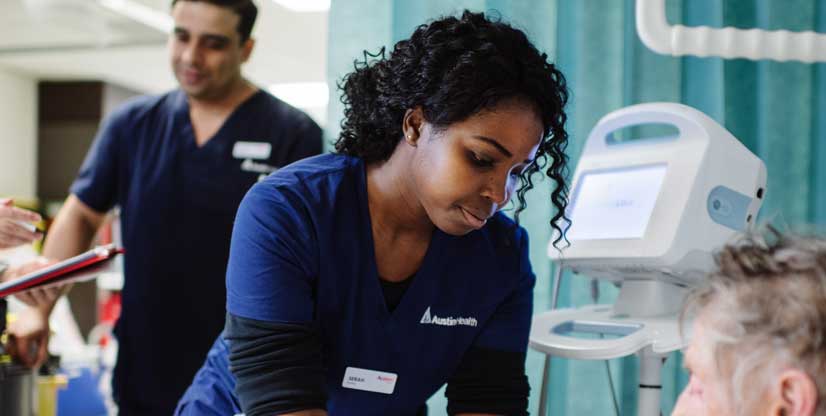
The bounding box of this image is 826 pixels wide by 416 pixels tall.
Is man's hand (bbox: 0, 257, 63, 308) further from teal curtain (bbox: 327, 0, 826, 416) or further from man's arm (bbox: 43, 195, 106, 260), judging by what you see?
teal curtain (bbox: 327, 0, 826, 416)

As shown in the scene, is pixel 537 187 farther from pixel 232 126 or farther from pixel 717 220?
pixel 232 126

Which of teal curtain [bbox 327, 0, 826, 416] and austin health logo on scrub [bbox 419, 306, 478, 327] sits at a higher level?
teal curtain [bbox 327, 0, 826, 416]

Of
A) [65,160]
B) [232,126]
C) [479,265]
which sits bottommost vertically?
[65,160]

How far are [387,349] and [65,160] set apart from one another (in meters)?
6.14

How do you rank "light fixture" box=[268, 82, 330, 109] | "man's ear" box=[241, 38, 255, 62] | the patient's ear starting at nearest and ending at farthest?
the patient's ear
"man's ear" box=[241, 38, 255, 62]
"light fixture" box=[268, 82, 330, 109]

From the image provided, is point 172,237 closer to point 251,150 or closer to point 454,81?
point 251,150

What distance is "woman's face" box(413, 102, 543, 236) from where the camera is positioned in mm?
1059

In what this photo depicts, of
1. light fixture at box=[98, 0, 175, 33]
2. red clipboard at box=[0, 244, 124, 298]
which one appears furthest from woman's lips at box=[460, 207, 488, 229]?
light fixture at box=[98, 0, 175, 33]

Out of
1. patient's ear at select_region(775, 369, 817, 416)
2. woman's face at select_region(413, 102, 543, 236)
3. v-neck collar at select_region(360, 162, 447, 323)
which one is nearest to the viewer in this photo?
patient's ear at select_region(775, 369, 817, 416)

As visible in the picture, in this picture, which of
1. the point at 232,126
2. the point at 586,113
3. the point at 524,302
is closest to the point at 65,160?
the point at 232,126

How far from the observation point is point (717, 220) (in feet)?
4.43

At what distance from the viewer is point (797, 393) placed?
0.69 metres

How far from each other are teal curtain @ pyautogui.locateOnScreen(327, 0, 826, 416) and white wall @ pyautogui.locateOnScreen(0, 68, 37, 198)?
219 inches

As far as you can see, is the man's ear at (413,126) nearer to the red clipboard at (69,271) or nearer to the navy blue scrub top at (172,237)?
the red clipboard at (69,271)
